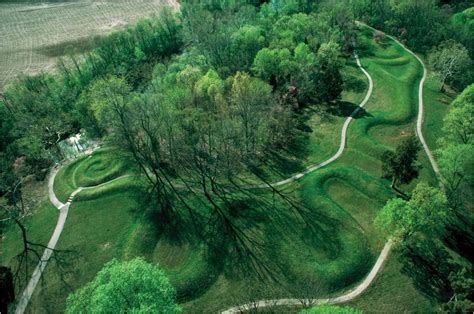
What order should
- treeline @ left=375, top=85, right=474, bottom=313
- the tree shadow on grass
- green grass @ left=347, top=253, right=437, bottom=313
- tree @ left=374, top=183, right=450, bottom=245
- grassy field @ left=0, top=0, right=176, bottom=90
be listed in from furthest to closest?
grassy field @ left=0, top=0, right=176, bottom=90 < the tree shadow on grass < tree @ left=374, top=183, right=450, bottom=245 < treeline @ left=375, top=85, right=474, bottom=313 < green grass @ left=347, top=253, right=437, bottom=313

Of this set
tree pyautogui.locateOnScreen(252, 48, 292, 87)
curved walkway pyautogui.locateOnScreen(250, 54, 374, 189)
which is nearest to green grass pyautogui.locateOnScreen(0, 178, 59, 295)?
curved walkway pyautogui.locateOnScreen(250, 54, 374, 189)

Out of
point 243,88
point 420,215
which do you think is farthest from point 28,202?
point 420,215

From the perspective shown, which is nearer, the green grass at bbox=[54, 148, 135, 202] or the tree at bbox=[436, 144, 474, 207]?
the tree at bbox=[436, 144, 474, 207]

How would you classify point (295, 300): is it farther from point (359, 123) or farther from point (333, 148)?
point (359, 123)

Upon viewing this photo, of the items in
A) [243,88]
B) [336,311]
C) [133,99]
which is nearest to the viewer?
[336,311]

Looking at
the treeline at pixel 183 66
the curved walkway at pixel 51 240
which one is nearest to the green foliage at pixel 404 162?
the treeline at pixel 183 66

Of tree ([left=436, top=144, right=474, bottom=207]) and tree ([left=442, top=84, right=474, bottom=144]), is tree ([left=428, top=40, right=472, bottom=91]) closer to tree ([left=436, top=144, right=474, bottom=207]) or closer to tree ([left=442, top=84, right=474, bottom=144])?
tree ([left=442, top=84, right=474, bottom=144])

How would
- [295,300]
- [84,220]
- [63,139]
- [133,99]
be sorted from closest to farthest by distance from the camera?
[295,300] < [84,220] < [133,99] < [63,139]
